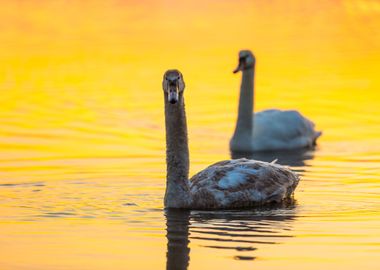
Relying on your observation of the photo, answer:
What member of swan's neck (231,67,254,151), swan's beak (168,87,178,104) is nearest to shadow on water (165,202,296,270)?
swan's beak (168,87,178,104)

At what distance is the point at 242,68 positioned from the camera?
21719mm

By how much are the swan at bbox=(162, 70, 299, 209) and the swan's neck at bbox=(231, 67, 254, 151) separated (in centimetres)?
476

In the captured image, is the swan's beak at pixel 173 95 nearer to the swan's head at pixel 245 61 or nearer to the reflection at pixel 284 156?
the reflection at pixel 284 156

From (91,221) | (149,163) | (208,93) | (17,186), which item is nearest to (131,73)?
(208,93)

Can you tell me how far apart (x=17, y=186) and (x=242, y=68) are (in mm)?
6130

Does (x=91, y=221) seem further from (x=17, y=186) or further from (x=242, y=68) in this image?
(x=242, y=68)

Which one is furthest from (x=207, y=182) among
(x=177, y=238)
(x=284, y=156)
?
(x=284, y=156)

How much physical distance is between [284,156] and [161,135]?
202 cm

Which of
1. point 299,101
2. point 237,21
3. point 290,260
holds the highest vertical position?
point 237,21

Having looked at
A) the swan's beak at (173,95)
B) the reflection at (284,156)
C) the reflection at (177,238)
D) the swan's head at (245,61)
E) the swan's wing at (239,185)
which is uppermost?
the swan's head at (245,61)

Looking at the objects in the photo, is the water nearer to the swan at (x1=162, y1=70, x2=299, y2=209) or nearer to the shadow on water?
the shadow on water

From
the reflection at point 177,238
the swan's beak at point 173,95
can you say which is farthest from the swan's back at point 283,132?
the swan's beak at point 173,95

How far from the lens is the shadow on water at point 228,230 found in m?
12.7

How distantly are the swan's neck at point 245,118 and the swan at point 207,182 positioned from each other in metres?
4.76
